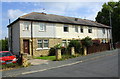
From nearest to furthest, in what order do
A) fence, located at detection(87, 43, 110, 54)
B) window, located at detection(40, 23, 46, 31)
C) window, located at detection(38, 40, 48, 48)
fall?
window, located at detection(38, 40, 48, 48)
window, located at detection(40, 23, 46, 31)
fence, located at detection(87, 43, 110, 54)

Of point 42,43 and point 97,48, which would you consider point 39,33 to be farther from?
point 97,48

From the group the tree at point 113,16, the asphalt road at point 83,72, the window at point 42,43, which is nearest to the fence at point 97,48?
the window at point 42,43

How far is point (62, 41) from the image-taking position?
21.1 metres

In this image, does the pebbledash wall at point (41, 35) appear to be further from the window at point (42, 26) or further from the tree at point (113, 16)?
the tree at point (113, 16)

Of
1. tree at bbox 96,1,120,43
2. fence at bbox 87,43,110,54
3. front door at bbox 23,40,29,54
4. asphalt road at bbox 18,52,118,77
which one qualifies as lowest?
asphalt road at bbox 18,52,118,77

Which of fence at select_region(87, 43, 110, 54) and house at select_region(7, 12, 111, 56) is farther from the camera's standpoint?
fence at select_region(87, 43, 110, 54)

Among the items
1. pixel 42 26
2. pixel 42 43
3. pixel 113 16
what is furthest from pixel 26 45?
pixel 113 16

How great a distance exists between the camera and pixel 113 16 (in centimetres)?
3741

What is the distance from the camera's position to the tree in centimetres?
3662

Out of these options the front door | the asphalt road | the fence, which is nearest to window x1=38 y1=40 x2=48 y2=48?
the front door

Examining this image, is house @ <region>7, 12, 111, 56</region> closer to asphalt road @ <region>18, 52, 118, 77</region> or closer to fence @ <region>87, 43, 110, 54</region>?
fence @ <region>87, 43, 110, 54</region>

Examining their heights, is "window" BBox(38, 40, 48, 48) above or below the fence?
above

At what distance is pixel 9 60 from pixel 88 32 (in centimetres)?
1846

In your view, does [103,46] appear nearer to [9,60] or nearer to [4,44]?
[9,60]
